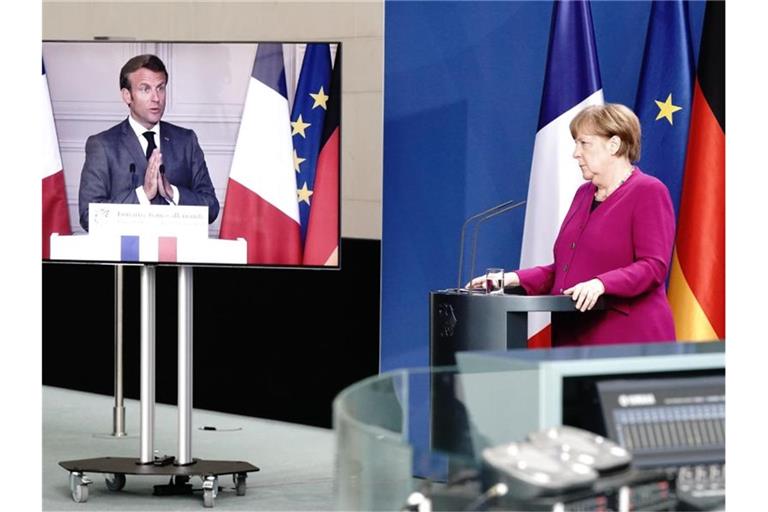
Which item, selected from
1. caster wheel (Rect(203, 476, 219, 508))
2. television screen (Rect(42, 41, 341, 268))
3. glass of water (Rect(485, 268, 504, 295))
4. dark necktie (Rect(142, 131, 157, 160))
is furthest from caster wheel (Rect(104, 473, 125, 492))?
glass of water (Rect(485, 268, 504, 295))

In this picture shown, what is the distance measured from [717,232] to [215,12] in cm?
352

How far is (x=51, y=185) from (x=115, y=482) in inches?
45.8

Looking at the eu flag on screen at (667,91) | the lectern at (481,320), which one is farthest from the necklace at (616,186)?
the eu flag on screen at (667,91)

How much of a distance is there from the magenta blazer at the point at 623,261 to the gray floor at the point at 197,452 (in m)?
0.92

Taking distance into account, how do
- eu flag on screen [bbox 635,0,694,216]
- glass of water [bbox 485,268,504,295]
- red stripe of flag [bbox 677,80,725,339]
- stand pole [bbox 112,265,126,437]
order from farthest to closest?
Result: stand pole [bbox 112,265,126,437] → eu flag on screen [bbox 635,0,694,216] → red stripe of flag [bbox 677,80,725,339] → glass of water [bbox 485,268,504,295]

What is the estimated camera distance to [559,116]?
5293mm

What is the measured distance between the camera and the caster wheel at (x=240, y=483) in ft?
18.2

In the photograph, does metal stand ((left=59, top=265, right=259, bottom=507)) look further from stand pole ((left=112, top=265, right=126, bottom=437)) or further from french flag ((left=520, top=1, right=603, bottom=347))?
stand pole ((left=112, top=265, right=126, bottom=437))

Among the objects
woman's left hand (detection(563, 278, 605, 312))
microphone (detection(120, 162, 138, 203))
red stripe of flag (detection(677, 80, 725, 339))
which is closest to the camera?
woman's left hand (detection(563, 278, 605, 312))

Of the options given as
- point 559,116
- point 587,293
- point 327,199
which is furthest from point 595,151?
point 327,199

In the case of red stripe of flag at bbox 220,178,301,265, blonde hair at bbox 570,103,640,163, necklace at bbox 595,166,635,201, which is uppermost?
blonde hair at bbox 570,103,640,163

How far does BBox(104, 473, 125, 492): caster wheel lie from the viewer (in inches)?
219
